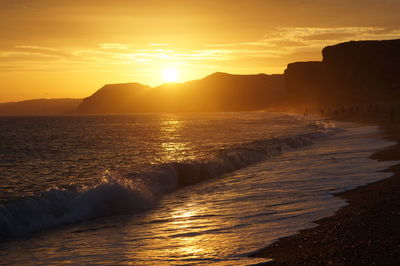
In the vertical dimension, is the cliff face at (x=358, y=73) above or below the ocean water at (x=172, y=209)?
above

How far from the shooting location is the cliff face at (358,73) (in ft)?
425

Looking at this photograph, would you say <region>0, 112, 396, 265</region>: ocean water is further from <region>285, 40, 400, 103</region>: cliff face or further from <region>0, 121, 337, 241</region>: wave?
<region>285, 40, 400, 103</region>: cliff face

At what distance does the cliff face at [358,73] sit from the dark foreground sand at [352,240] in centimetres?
11570

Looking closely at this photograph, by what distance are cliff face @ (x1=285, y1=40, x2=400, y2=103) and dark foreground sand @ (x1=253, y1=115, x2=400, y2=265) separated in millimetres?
115699

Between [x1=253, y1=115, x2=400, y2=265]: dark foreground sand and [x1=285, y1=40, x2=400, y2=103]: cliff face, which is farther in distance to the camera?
[x1=285, y1=40, x2=400, y2=103]: cliff face

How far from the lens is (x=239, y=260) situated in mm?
8242

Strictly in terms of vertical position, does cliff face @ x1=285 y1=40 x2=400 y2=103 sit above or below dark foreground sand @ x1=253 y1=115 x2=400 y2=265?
above

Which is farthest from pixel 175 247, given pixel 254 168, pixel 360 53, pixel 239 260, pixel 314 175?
pixel 360 53

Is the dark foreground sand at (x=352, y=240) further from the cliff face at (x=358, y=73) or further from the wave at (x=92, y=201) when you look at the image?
the cliff face at (x=358, y=73)

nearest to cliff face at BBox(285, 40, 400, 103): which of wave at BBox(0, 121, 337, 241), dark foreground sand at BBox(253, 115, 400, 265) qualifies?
wave at BBox(0, 121, 337, 241)

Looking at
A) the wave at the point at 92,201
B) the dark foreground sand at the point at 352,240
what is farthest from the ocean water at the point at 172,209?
→ the dark foreground sand at the point at 352,240

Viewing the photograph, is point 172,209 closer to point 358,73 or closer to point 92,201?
point 92,201

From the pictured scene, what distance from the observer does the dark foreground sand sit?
7.31 m

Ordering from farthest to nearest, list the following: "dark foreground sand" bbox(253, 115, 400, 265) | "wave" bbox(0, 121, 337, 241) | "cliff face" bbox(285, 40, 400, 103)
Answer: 1. "cliff face" bbox(285, 40, 400, 103)
2. "wave" bbox(0, 121, 337, 241)
3. "dark foreground sand" bbox(253, 115, 400, 265)
